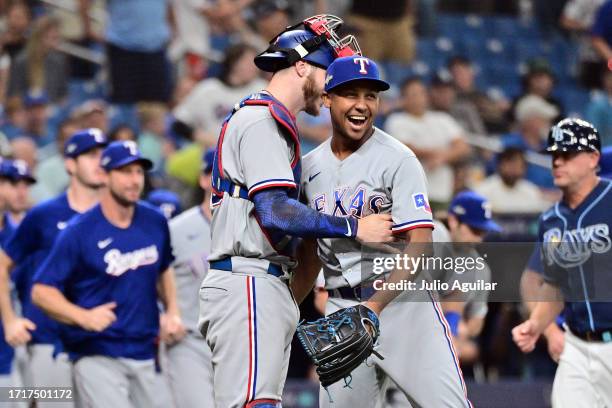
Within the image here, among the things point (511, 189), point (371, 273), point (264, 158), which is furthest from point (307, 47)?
point (511, 189)

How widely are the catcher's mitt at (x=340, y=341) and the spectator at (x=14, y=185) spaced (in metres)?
4.17

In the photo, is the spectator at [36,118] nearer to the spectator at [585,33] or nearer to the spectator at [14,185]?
the spectator at [14,185]

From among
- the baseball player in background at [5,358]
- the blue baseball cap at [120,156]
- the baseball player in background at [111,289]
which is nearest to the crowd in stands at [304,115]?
the baseball player in background at [5,358]

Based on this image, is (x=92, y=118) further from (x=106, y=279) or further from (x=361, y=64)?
(x=361, y=64)

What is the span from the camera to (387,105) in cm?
1191

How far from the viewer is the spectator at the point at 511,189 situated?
10750 mm

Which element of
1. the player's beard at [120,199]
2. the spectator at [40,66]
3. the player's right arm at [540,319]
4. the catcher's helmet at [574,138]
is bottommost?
the player's right arm at [540,319]

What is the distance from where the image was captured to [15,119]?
11320 millimetres

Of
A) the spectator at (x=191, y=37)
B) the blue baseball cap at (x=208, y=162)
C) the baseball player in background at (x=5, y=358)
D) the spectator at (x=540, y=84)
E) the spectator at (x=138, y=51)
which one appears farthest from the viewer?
the spectator at (x=540, y=84)

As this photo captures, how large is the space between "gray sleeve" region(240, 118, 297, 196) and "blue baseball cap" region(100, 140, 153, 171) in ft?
7.24

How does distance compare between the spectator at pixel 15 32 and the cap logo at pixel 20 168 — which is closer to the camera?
the cap logo at pixel 20 168

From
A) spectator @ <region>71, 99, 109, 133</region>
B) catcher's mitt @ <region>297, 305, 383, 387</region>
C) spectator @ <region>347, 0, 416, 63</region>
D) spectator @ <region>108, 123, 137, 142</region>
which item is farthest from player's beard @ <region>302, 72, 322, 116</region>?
spectator @ <region>347, 0, 416, 63</region>

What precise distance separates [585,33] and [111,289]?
8.56 meters
